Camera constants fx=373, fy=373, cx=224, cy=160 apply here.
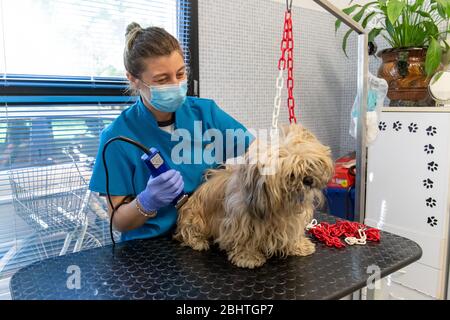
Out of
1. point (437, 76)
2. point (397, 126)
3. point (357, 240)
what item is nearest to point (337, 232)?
point (357, 240)

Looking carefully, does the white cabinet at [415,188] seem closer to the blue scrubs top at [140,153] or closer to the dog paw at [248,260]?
the blue scrubs top at [140,153]

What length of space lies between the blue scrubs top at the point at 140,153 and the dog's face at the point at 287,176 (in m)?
0.42

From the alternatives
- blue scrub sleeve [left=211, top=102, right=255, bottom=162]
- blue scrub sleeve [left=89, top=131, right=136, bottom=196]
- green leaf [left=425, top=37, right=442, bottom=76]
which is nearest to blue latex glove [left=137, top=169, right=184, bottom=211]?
blue scrub sleeve [left=89, top=131, right=136, bottom=196]

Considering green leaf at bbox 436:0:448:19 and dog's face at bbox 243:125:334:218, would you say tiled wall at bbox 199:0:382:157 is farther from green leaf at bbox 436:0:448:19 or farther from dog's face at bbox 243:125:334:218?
dog's face at bbox 243:125:334:218

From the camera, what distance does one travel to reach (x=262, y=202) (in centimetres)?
110

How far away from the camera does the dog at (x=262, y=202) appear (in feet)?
3.53

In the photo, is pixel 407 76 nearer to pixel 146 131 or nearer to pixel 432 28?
pixel 432 28

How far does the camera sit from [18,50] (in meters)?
1.93

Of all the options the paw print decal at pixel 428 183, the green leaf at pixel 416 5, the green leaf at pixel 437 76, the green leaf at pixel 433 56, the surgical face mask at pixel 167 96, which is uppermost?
the green leaf at pixel 416 5

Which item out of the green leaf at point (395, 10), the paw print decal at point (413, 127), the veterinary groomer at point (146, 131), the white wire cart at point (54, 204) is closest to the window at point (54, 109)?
the white wire cart at point (54, 204)

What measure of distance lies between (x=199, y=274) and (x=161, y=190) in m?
0.30

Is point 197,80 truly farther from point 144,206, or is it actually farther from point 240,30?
point 144,206

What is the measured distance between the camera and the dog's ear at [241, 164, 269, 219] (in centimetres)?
108

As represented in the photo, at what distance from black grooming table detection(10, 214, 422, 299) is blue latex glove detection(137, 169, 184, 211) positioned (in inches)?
7.1
